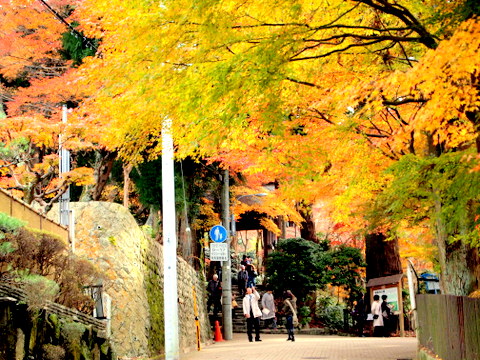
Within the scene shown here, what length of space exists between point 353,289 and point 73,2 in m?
17.6

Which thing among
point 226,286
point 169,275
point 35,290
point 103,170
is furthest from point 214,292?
point 35,290

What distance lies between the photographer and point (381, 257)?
2616cm

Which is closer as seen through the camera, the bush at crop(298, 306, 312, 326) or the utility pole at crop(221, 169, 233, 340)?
the utility pole at crop(221, 169, 233, 340)

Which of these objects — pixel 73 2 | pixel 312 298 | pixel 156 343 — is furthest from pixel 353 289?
pixel 73 2

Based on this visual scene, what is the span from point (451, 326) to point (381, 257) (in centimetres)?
1701

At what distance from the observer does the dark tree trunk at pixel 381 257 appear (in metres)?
26.0

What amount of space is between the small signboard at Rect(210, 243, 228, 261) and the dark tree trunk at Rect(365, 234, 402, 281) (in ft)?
23.6

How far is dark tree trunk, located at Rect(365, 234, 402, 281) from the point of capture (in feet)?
85.1

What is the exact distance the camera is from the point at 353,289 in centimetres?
2941

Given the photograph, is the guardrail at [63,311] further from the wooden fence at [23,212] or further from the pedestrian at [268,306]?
the pedestrian at [268,306]

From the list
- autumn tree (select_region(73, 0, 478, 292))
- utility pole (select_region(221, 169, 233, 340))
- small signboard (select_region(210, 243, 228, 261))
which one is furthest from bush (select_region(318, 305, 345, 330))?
autumn tree (select_region(73, 0, 478, 292))

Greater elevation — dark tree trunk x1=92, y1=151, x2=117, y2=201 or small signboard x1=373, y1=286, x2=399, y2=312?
dark tree trunk x1=92, y1=151, x2=117, y2=201

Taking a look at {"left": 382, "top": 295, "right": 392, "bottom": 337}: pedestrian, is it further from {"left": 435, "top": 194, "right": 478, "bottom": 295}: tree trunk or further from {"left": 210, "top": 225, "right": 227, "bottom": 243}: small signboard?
{"left": 435, "top": 194, "right": 478, "bottom": 295}: tree trunk

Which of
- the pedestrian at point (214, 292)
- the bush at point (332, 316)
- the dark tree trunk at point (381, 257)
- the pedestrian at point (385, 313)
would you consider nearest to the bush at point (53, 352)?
the pedestrian at point (385, 313)
